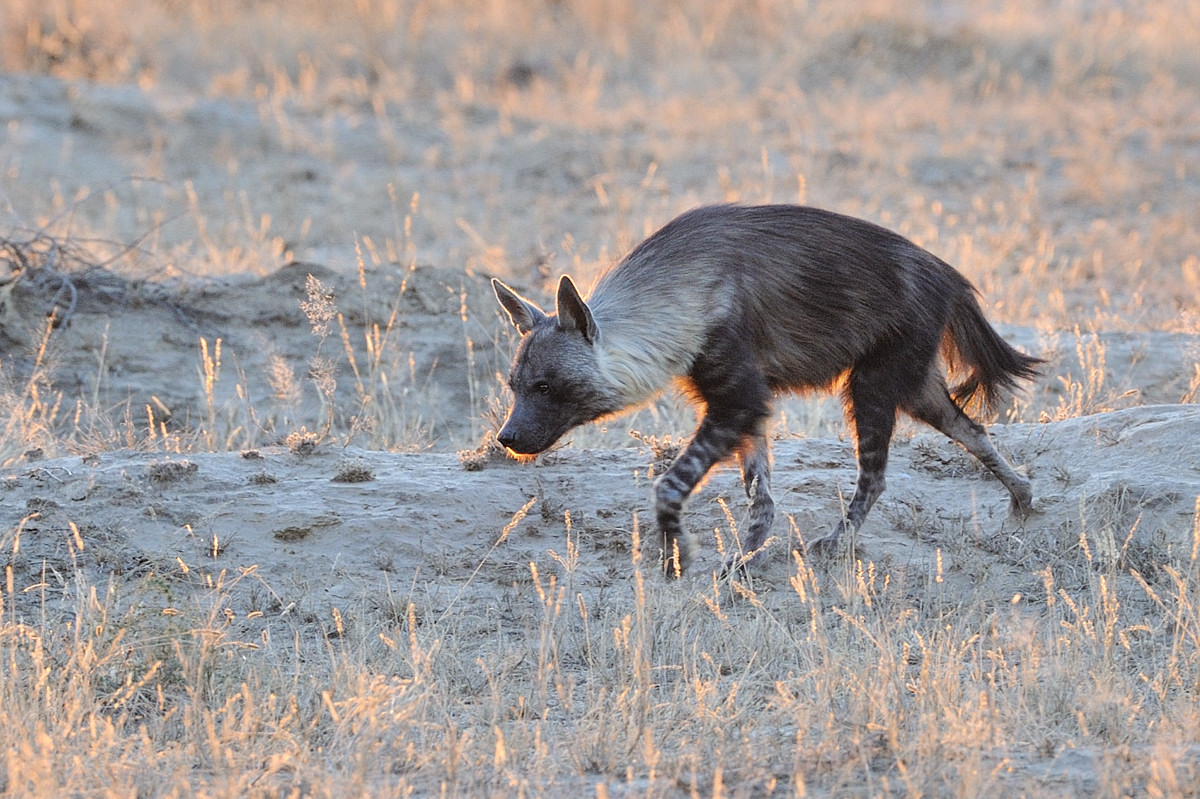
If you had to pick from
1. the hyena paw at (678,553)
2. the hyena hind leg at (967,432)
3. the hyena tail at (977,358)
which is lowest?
the hyena paw at (678,553)

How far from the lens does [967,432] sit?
18.8 ft

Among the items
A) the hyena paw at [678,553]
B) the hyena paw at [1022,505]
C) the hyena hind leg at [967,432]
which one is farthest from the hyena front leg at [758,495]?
the hyena paw at [1022,505]

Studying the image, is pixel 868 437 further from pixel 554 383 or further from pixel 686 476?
pixel 554 383

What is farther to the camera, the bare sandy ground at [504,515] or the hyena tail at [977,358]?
the hyena tail at [977,358]

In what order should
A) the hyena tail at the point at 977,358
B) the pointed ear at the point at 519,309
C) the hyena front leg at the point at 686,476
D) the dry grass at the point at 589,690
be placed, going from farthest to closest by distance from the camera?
the hyena tail at the point at 977,358, the pointed ear at the point at 519,309, the hyena front leg at the point at 686,476, the dry grass at the point at 589,690

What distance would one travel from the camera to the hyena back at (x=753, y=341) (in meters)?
5.27

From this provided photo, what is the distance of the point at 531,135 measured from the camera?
48.3ft

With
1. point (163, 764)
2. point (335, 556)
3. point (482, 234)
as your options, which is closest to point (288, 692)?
point (163, 764)

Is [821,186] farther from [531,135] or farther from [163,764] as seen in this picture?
[163,764]

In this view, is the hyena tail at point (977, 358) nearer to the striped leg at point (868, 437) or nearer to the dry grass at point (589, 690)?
the striped leg at point (868, 437)

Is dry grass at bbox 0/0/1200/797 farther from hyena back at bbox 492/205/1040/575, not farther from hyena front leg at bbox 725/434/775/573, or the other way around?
hyena back at bbox 492/205/1040/575

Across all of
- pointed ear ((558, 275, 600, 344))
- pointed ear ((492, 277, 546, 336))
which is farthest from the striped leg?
pointed ear ((492, 277, 546, 336))

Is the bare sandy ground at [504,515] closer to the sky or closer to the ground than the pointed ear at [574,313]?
closer to the ground

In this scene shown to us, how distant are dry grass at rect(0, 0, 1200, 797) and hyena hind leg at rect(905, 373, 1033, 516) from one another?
0.28 metres
